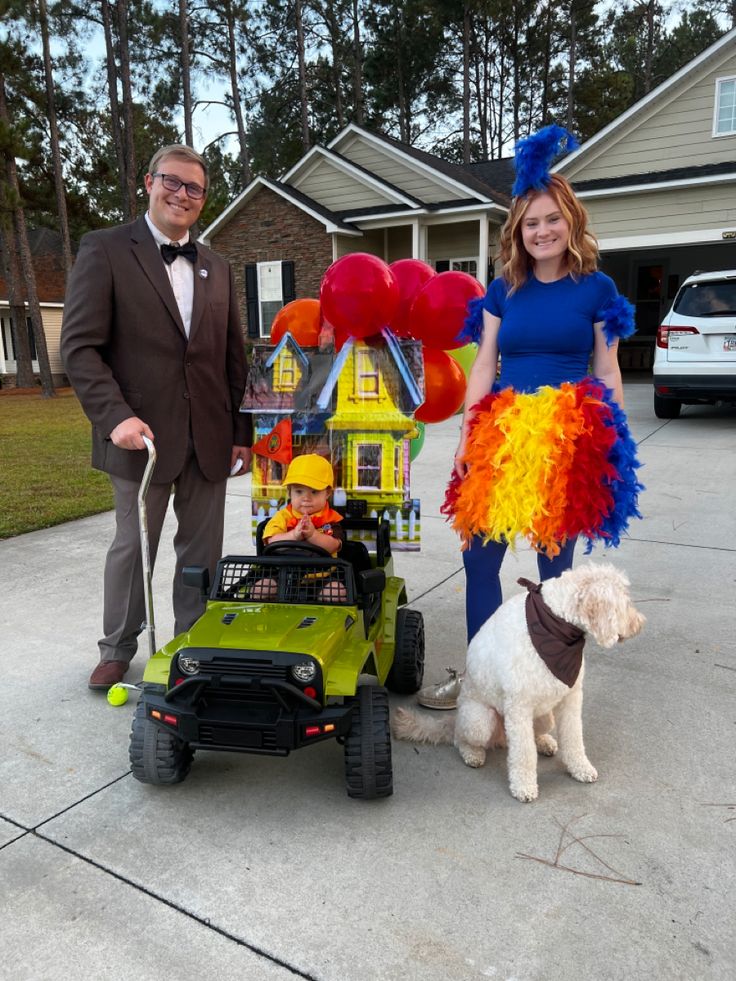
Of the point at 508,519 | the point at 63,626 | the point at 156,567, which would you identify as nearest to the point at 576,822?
the point at 508,519

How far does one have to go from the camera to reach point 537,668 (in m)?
2.33

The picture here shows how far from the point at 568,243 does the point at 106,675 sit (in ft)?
8.45

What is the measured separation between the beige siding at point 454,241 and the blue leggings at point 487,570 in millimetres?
15185

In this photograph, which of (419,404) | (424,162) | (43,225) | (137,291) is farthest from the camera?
(43,225)

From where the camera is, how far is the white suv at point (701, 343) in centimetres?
886

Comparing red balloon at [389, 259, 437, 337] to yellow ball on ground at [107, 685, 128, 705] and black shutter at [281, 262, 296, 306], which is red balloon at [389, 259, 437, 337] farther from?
black shutter at [281, 262, 296, 306]

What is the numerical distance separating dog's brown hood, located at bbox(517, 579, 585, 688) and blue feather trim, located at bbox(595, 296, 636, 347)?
0.98 meters

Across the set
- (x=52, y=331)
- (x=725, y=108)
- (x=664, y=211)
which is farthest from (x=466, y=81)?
(x=52, y=331)

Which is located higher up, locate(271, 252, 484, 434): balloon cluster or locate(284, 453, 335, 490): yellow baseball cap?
locate(271, 252, 484, 434): balloon cluster

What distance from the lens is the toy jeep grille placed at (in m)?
2.58

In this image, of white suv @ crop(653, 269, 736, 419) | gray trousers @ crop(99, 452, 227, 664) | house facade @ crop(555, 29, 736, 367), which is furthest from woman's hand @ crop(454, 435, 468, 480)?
house facade @ crop(555, 29, 736, 367)

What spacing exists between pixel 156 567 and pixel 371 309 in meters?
2.56

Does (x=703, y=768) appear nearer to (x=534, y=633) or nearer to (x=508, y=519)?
(x=534, y=633)

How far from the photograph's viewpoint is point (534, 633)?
2.33 m
